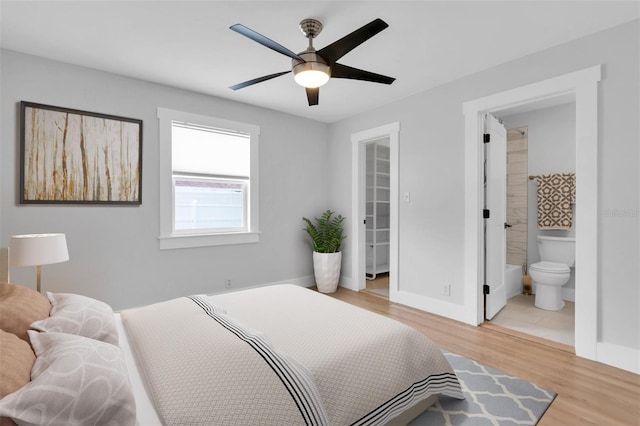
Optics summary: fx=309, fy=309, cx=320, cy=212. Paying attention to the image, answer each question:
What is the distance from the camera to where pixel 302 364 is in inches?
52.5

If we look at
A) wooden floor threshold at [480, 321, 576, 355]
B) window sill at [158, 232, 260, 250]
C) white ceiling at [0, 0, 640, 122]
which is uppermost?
white ceiling at [0, 0, 640, 122]

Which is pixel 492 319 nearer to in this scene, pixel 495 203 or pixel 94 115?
pixel 495 203

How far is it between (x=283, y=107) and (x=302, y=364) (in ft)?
11.6

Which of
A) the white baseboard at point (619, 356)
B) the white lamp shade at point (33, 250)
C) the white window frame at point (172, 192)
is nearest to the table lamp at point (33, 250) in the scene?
the white lamp shade at point (33, 250)

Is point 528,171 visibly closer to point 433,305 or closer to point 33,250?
point 433,305

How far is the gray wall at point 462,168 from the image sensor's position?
89.7 inches

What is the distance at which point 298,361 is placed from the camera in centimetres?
136

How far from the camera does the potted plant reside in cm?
443

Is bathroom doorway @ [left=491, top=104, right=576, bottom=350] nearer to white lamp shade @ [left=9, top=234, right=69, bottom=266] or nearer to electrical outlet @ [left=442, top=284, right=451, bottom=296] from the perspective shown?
electrical outlet @ [left=442, top=284, right=451, bottom=296]

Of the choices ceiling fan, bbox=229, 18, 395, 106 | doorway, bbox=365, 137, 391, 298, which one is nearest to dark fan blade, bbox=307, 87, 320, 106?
ceiling fan, bbox=229, 18, 395, 106

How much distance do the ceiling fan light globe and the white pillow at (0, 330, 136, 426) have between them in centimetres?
191

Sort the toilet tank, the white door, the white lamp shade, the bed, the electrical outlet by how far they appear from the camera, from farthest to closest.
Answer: the toilet tank < the electrical outlet < the white door < the white lamp shade < the bed

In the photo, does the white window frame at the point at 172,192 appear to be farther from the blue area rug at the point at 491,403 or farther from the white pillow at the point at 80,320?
the blue area rug at the point at 491,403

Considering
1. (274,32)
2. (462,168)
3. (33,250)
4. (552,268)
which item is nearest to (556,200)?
(552,268)
